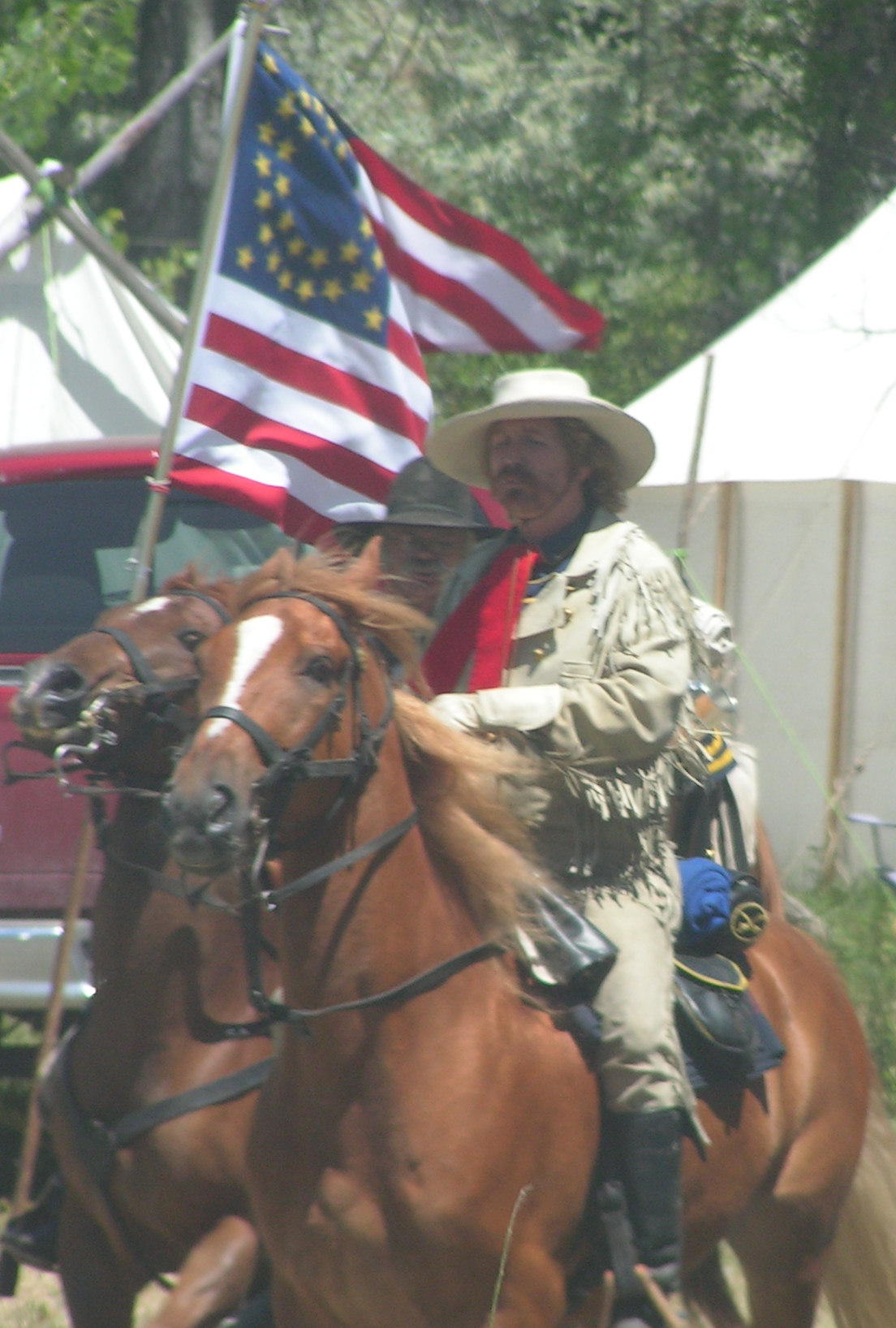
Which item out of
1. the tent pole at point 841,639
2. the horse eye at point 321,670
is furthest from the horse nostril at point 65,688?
the tent pole at point 841,639

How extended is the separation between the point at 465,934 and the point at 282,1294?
847 millimetres

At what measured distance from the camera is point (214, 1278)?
3918mm

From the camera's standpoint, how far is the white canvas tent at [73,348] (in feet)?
28.8

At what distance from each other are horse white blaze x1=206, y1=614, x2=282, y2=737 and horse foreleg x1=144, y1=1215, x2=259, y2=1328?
5.44 feet

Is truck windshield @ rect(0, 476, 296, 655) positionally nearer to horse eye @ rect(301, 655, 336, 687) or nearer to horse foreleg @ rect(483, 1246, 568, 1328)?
horse eye @ rect(301, 655, 336, 687)

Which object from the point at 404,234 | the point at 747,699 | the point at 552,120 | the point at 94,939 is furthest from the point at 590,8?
the point at 94,939

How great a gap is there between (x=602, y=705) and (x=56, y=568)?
3352 millimetres

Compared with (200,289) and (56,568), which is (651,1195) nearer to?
(200,289)

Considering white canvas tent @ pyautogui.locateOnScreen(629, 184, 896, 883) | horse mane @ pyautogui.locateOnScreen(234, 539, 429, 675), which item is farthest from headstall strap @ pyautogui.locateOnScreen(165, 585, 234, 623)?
white canvas tent @ pyautogui.locateOnScreen(629, 184, 896, 883)

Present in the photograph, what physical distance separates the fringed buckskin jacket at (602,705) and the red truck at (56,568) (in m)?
2.31

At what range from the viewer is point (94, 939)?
4.34m

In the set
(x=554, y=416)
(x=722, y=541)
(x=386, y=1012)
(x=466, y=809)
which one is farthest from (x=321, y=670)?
(x=722, y=541)

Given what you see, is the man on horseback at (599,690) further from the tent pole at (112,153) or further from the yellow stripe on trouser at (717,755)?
the tent pole at (112,153)

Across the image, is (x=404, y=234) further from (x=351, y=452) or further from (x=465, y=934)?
(x=465, y=934)
